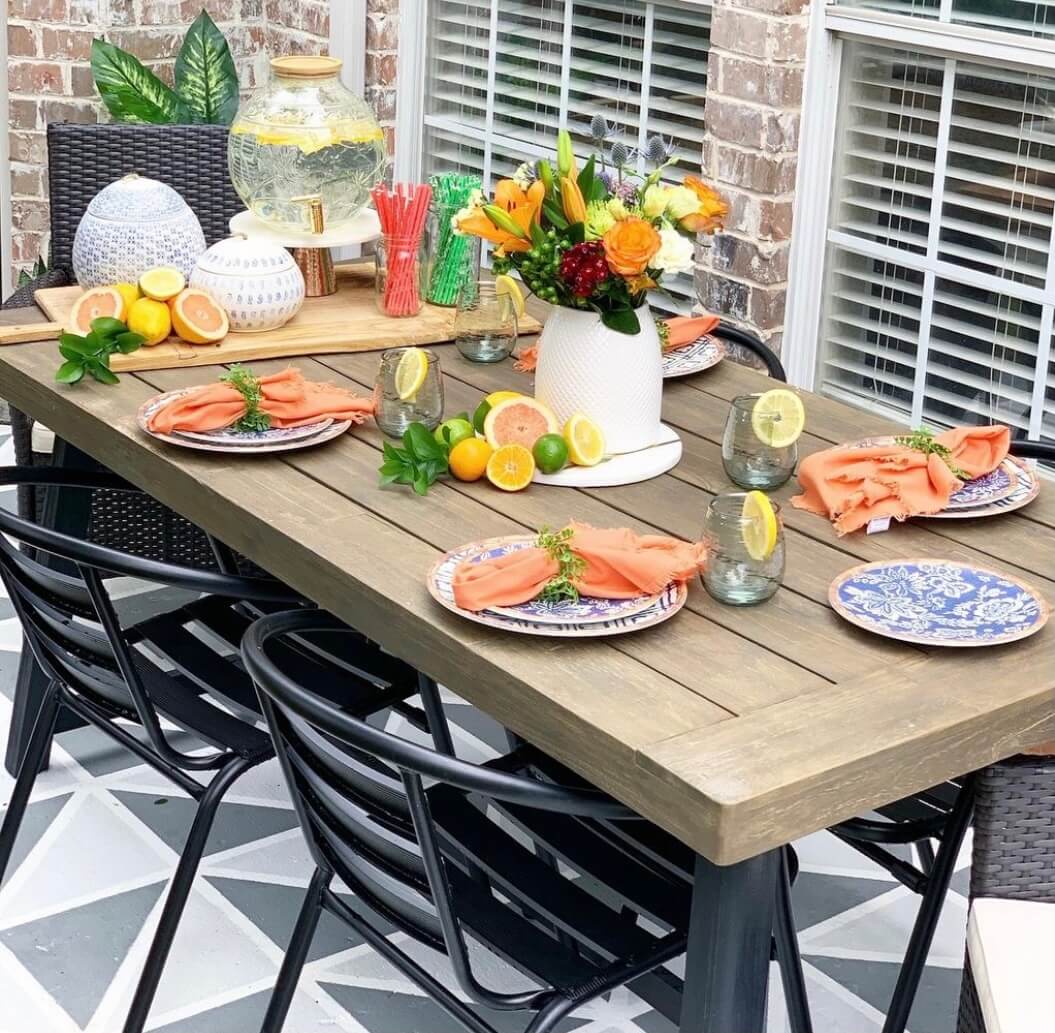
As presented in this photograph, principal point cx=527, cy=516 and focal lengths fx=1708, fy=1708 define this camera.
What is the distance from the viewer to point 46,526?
3.01 meters

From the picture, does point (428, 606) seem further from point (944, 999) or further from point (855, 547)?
point (944, 999)

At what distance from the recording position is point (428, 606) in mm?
2006

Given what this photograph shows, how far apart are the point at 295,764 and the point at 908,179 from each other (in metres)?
2.16

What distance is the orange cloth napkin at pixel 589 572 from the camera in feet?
6.39

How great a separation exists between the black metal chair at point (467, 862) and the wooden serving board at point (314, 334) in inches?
35.2

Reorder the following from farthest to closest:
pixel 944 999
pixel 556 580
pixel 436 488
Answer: pixel 944 999 → pixel 436 488 → pixel 556 580

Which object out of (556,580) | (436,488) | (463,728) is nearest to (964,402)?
(463,728)

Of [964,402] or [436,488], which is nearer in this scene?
[436,488]

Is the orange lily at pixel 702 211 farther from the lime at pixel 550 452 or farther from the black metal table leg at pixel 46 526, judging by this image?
the black metal table leg at pixel 46 526

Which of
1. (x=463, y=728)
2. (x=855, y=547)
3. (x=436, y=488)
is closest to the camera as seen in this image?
(x=855, y=547)

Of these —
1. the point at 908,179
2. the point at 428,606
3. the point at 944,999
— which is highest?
the point at 908,179

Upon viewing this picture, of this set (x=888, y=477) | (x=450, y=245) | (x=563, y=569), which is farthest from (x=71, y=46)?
(x=563, y=569)

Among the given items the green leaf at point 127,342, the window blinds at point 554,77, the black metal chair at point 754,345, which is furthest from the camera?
the window blinds at point 554,77

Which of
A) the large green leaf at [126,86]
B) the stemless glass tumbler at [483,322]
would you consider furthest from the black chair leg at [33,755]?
the large green leaf at [126,86]
